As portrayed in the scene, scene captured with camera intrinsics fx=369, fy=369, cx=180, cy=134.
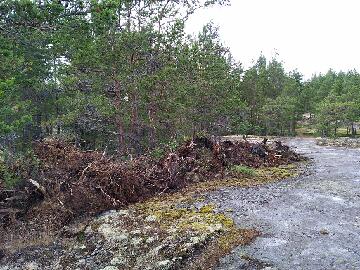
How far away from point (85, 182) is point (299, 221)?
4.39m

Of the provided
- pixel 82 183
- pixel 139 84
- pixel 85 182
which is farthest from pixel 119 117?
pixel 82 183

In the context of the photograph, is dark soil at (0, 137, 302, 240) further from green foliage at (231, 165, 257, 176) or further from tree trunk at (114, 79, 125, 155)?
tree trunk at (114, 79, 125, 155)

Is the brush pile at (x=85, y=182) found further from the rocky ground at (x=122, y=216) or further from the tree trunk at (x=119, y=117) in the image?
the tree trunk at (x=119, y=117)

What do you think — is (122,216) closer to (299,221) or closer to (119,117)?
(299,221)

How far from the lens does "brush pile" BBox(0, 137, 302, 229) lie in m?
7.41

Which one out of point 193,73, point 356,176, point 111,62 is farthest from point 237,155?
point 111,62

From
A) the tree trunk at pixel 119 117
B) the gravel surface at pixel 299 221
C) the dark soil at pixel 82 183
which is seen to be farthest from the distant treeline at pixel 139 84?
the gravel surface at pixel 299 221

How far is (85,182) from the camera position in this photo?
7.89 metres

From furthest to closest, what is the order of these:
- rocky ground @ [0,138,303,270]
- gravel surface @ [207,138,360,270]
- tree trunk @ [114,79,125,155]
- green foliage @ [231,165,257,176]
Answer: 1. tree trunk @ [114,79,125,155]
2. green foliage @ [231,165,257,176]
3. rocky ground @ [0,138,303,270]
4. gravel surface @ [207,138,360,270]

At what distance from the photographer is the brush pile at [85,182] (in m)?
7.41

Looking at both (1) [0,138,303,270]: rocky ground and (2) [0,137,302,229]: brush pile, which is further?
(2) [0,137,302,229]: brush pile

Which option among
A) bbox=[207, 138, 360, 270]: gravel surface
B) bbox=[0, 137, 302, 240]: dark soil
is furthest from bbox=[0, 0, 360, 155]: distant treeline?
bbox=[207, 138, 360, 270]: gravel surface

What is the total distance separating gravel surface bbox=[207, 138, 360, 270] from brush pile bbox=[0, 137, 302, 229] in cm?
147

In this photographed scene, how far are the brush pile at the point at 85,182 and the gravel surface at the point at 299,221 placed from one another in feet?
4.82
